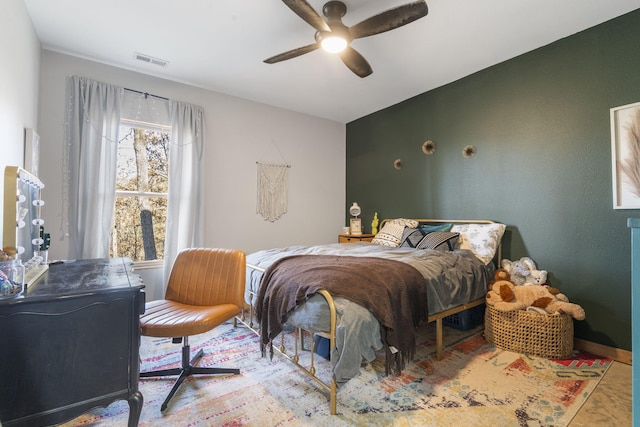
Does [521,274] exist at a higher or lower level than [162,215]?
lower

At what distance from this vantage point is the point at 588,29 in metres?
2.51

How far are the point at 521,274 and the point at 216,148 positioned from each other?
3.63 m

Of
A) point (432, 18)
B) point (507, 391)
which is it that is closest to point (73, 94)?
point (432, 18)

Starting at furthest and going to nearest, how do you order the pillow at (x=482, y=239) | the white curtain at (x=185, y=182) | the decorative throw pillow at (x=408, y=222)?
the decorative throw pillow at (x=408, y=222) < the white curtain at (x=185, y=182) < the pillow at (x=482, y=239)

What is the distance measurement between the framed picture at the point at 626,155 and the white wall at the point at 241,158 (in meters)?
3.35

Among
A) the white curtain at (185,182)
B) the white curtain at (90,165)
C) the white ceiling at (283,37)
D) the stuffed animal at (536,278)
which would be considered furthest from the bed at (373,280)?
the white ceiling at (283,37)

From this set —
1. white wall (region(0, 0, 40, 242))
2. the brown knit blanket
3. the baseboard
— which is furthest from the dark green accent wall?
white wall (region(0, 0, 40, 242))

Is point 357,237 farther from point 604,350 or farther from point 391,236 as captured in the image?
point 604,350

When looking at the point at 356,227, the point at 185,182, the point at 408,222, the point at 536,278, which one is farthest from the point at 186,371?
the point at 356,227

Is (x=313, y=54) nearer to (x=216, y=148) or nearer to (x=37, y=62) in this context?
(x=216, y=148)

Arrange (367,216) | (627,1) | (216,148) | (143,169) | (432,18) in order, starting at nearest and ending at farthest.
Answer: (627,1) < (432,18) < (143,169) < (216,148) < (367,216)

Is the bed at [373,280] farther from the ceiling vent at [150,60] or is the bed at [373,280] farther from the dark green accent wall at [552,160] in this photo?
the ceiling vent at [150,60]

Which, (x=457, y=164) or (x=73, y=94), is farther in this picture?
(x=457, y=164)

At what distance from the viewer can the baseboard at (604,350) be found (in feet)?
Result: 7.48
